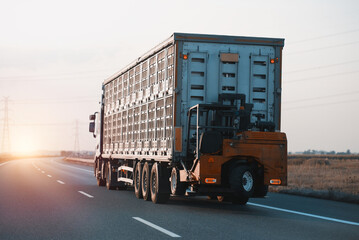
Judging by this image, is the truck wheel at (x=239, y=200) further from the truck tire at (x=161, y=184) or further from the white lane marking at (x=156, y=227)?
the white lane marking at (x=156, y=227)

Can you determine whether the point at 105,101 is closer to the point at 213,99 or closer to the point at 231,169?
the point at 213,99

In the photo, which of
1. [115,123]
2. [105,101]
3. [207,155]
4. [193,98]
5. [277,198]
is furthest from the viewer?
[105,101]

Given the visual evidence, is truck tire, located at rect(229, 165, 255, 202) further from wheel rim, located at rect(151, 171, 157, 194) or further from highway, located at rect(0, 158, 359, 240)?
wheel rim, located at rect(151, 171, 157, 194)

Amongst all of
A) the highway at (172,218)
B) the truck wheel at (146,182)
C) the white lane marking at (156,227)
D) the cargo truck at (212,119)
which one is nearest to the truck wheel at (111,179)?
the highway at (172,218)

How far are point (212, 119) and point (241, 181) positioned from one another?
172cm

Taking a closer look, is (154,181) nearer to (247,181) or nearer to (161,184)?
(161,184)

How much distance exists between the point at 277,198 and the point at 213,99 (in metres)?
4.81

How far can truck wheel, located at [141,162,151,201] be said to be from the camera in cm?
1452

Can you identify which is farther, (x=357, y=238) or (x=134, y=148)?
(x=134, y=148)

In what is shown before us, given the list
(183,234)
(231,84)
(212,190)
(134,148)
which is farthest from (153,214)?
(134,148)

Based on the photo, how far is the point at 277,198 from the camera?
1602cm

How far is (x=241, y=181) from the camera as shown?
11430 millimetres

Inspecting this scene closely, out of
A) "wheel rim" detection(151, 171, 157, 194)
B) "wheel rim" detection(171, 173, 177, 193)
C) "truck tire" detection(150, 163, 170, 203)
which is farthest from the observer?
"wheel rim" detection(151, 171, 157, 194)

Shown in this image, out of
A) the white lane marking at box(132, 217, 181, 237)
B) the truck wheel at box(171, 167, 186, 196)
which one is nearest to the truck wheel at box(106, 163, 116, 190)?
the truck wheel at box(171, 167, 186, 196)
